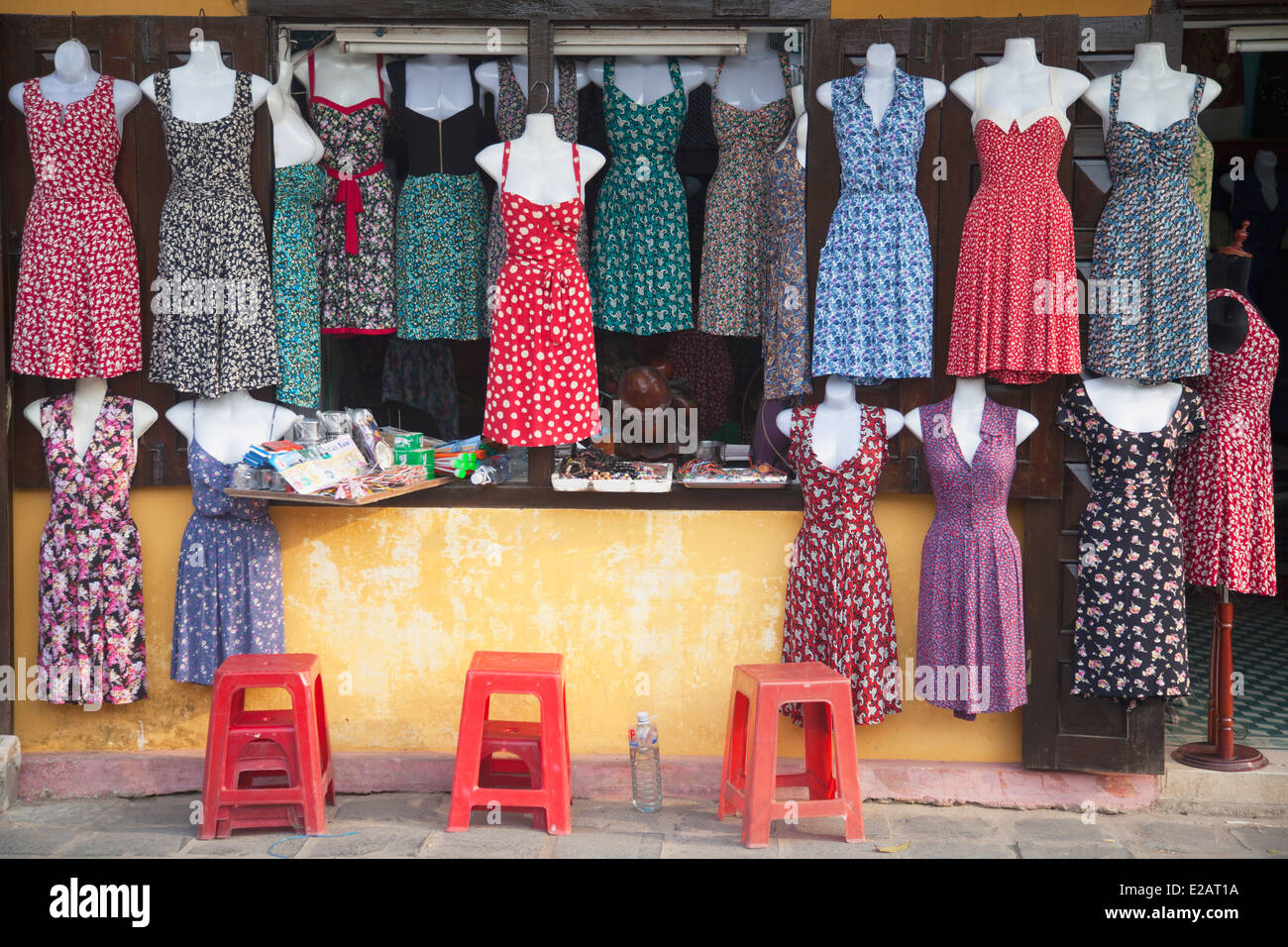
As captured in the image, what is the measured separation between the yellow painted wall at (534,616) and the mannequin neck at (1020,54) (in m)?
1.60

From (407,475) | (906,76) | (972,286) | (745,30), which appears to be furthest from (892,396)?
(407,475)

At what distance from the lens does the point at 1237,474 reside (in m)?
4.45

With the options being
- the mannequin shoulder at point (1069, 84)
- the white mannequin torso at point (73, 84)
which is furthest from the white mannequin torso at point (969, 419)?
the white mannequin torso at point (73, 84)

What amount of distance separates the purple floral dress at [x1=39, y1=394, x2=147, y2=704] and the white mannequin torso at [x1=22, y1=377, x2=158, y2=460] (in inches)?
0.8

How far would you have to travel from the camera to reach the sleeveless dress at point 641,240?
4996 mm

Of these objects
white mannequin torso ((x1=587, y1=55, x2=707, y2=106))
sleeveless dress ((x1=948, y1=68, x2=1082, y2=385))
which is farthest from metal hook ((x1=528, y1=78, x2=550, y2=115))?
sleeveless dress ((x1=948, y1=68, x2=1082, y2=385))

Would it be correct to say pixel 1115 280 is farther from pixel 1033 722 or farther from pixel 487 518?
pixel 487 518

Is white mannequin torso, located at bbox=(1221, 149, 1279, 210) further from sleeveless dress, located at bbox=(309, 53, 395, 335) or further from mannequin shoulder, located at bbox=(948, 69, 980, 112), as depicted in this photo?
sleeveless dress, located at bbox=(309, 53, 395, 335)

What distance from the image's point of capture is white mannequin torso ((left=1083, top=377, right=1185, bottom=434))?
426 cm

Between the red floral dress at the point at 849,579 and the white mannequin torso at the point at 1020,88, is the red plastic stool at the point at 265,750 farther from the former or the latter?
the white mannequin torso at the point at 1020,88

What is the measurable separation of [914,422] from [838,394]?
0.30 meters

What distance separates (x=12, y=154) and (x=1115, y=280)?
13.5 feet

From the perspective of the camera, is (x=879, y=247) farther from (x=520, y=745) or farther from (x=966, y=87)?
(x=520, y=745)

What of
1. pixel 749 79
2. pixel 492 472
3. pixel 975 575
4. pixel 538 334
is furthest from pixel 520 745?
pixel 749 79
